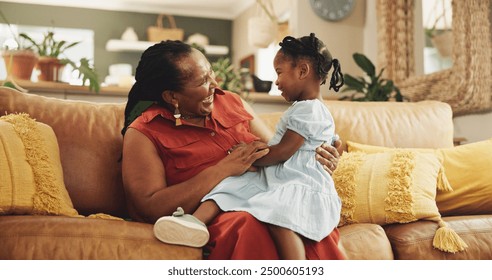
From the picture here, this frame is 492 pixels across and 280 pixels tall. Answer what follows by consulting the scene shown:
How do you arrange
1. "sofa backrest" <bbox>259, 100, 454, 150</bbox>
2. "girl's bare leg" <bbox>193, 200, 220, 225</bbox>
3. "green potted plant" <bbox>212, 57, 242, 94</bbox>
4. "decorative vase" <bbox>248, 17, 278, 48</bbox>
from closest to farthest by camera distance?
"girl's bare leg" <bbox>193, 200, 220, 225</bbox>, "sofa backrest" <bbox>259, 100, 454, 150</bbox>, "green potted plant" <bbox>212, 57, 242, 94</bbox>, "decorative vase" <bbox>248, 17, 278, 48</bbox>

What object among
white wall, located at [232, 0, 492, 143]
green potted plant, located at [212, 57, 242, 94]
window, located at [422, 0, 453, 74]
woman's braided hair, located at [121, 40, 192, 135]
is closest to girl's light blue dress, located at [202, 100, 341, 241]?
woman's braided hair, located at [121, 40, 192, 135]

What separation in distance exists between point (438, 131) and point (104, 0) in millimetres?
5707

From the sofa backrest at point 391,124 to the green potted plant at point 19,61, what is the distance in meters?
1.58

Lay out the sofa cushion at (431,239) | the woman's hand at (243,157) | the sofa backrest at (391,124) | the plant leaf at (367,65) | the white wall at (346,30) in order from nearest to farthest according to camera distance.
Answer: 1. the woman's hand at (243,157)
2. the sofa cushion at (431,239)
3. the sofa backrest at (391,124)
4. the plant leaf at (367,65)
5. the white wall at (346,30)

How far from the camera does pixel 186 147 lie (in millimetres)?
1737

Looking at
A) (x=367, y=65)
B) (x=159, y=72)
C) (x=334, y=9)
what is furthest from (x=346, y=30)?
(x=159, y=72)

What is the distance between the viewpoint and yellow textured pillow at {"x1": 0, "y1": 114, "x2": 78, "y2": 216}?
1.60 meters

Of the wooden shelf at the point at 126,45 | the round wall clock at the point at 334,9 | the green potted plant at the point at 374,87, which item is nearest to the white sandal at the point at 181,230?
the green potted plant at the point at 374,87

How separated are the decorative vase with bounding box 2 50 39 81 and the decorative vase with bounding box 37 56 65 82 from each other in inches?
5.6

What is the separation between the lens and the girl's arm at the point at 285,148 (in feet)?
5.28

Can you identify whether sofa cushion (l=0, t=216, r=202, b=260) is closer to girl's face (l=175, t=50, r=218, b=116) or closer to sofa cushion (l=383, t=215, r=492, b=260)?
girl's face (l=175, t=50, r=218, b=116)

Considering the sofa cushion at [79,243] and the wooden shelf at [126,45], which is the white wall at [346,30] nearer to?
the wooden shelf at [126,45]
